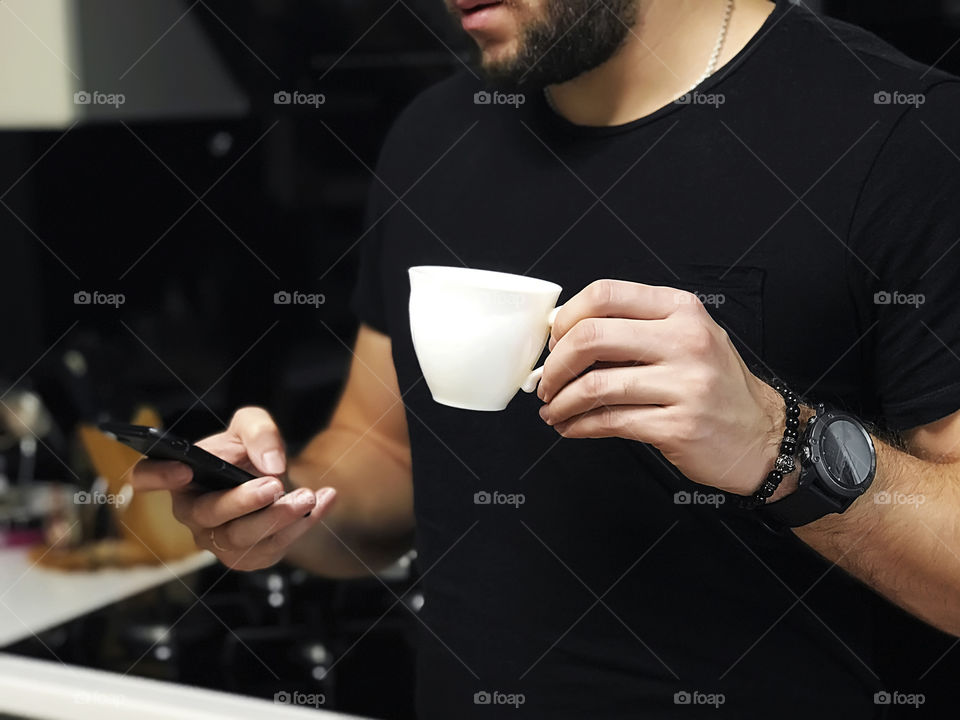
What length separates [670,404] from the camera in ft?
2.12

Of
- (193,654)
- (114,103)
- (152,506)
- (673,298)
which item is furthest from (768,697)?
(114,103)

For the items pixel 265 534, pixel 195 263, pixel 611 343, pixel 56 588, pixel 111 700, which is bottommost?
pixel 56 588

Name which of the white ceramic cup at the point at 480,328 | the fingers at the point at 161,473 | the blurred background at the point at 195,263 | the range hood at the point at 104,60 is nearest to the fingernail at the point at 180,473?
the fingers at the point at 161,473

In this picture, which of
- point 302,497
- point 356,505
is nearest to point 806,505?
point 302,497

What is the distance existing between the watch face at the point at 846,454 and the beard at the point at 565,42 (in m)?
0.42

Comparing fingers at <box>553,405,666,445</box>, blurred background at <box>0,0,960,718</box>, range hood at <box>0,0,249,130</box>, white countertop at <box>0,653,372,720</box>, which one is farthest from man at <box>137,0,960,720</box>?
range hood at <box>0,0,249,130</box>

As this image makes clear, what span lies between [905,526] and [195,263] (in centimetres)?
144

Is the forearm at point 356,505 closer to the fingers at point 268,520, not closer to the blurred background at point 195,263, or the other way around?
the fingers at point 268,520

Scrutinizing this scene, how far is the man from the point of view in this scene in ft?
2.45

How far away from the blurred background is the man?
1.72ft

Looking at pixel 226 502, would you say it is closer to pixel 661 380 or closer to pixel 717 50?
pixel 661 380

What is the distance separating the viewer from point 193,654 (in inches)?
59.1

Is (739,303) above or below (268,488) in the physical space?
above

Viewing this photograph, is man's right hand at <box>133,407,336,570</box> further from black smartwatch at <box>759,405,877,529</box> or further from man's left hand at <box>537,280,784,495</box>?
black smartwatch at <box>759,405,877,529</box>
